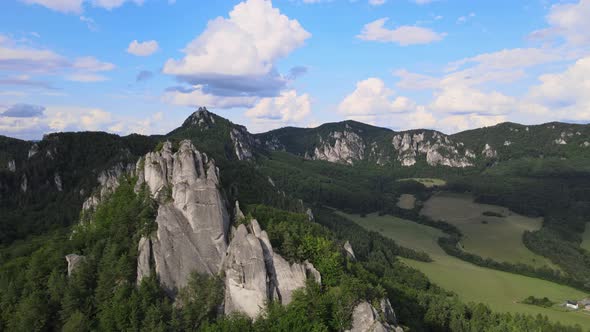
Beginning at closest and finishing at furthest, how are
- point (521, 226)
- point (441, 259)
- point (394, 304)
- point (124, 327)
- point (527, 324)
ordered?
1. point (124, 327)
2. point (394, 304)
3. point (527, 324)
4. point (441, 259)
5. point (521, 226)

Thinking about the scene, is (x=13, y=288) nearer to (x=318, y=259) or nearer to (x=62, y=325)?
(x=62, y=325)

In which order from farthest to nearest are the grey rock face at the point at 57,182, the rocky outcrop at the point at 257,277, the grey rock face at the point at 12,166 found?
the grey rock face at the point at 12,166
the grey rock face at the point at 57,182
the rocky outcrop at the point at 257,277

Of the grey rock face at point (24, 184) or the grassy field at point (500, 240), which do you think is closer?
the grey rock face at point (24, 184)

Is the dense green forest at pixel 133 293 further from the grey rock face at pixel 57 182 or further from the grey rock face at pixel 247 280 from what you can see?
the grey rock face at pixel 57 182

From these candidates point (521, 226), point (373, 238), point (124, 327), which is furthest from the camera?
point (521, 226)

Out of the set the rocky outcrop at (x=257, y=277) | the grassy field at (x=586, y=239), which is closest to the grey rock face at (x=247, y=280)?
the rocky outcrop at (x=257, y=277)

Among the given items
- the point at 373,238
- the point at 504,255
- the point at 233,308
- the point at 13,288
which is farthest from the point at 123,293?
the point at 504,255

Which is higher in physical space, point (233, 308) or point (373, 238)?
point (233, 308)

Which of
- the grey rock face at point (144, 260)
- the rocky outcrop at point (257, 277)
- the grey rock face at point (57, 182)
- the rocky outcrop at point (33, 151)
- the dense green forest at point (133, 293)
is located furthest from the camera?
the rocky outcrop at point (33, 151)
